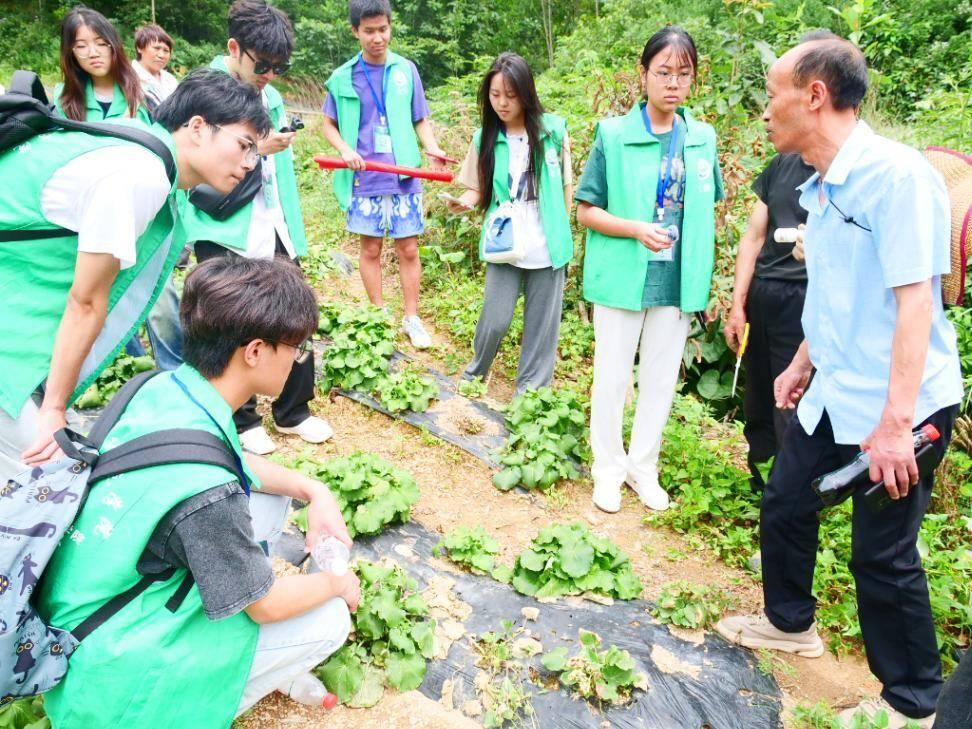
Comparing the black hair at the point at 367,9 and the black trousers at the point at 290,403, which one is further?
the black hair at the point at 367,9

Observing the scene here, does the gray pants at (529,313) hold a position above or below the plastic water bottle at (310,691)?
above

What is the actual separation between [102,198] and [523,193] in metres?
2.52

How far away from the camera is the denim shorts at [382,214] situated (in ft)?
15.3

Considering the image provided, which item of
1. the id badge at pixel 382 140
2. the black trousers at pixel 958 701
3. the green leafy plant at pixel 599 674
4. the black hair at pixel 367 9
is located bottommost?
the green leafy plant at pixel 599 674

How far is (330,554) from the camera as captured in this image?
2250 mm

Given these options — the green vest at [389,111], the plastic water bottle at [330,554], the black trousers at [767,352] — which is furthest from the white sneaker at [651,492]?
the green vest at [389,111]

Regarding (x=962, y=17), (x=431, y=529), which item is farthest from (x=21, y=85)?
(x=962, y=17)

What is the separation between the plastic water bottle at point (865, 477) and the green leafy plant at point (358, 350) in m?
2.78

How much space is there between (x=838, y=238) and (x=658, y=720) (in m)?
1.67

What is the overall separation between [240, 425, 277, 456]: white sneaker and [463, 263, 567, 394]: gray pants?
1438 millimetres

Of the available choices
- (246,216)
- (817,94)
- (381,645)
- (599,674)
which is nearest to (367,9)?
(246,216)

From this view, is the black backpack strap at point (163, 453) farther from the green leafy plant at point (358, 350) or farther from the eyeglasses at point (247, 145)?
the green leafy plant at point (358, 350)

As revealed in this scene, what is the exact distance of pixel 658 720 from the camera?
2414 millimetres

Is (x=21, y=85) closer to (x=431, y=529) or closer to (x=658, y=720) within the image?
(x=431, y=529)
